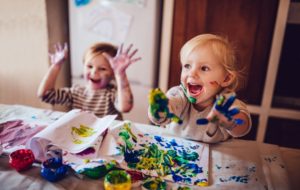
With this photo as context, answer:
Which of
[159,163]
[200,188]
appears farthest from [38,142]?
[200,188]

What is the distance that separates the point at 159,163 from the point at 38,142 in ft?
1.13

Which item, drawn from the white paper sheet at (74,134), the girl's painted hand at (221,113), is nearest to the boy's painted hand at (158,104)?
the girl's painted hand at (221,113)

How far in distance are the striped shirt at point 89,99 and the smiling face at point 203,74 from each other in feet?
1.67

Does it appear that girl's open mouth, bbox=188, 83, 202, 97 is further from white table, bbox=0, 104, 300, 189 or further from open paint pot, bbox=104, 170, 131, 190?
open paint pot, bbox=104, 170, 131, 190

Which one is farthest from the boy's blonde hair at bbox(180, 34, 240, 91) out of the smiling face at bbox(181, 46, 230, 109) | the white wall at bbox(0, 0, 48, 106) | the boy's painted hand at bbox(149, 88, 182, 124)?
the white wall at bbox(0, 0, 48, 106)

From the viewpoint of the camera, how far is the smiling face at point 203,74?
0.81 metres

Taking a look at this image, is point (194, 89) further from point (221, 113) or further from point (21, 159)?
point (21, 159)

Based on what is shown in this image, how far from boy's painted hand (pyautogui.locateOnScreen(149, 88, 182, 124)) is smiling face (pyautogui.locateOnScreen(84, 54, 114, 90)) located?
1.77ft

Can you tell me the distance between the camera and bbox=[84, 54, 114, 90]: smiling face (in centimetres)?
120

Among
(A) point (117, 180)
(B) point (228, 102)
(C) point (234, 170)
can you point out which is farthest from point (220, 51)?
(A) point (117, 180)

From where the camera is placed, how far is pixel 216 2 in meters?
1.68

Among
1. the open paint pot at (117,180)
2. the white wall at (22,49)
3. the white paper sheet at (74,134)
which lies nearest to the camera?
the open paint pot at (117,180)

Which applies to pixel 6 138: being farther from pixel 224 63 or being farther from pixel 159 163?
pixel 224 63

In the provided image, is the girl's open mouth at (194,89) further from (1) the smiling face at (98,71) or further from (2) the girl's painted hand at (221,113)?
(1) the smiling face at (98,71)
